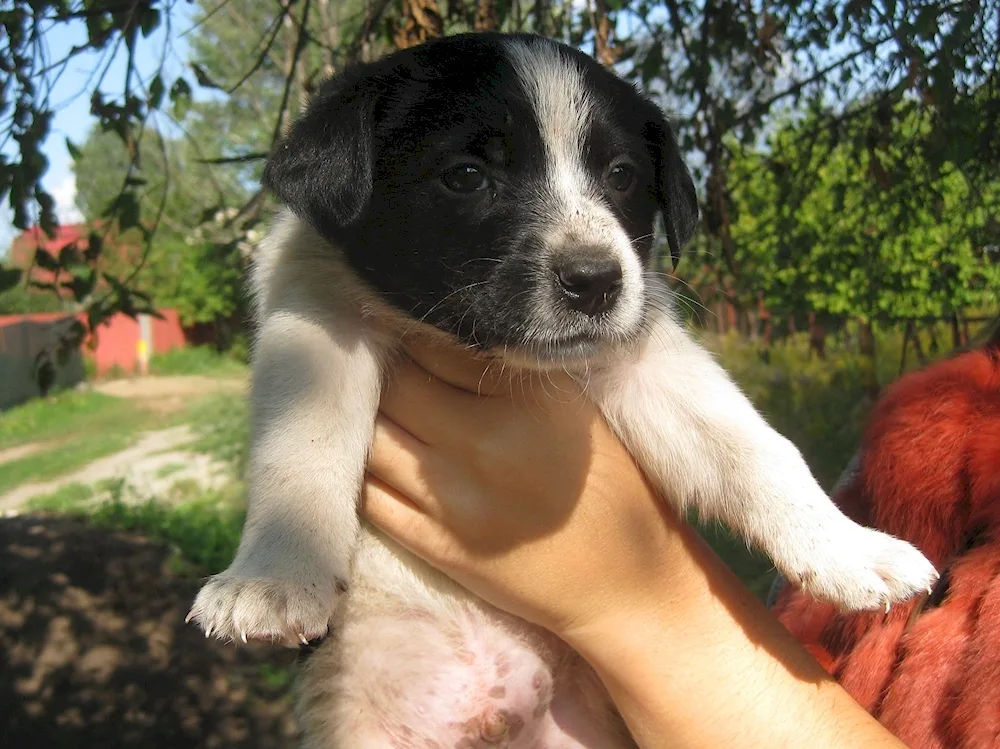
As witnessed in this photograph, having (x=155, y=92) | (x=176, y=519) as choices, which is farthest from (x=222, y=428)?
(x=155, y=92)

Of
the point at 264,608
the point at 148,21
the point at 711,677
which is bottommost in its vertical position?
the point at 711,677

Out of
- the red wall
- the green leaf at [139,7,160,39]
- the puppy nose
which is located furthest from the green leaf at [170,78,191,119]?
the red wall

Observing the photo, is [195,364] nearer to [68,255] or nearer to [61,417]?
[61,417]

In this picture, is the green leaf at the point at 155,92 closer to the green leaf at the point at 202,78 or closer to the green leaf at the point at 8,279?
the green leaf at the point at 202,78

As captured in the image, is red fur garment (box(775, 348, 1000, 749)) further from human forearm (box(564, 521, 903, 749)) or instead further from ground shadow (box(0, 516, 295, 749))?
ground shadow (box(0, 516, 295, 749))

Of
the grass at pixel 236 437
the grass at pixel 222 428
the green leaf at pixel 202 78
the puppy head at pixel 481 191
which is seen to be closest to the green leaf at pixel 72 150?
the green leaf at pixel 202 78

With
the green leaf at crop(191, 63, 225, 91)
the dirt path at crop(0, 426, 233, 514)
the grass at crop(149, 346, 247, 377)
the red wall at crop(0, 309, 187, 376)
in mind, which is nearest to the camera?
the green leaf at crop(191, 63, 225, 91)

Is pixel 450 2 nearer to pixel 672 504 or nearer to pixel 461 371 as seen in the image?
pixel 461 371
